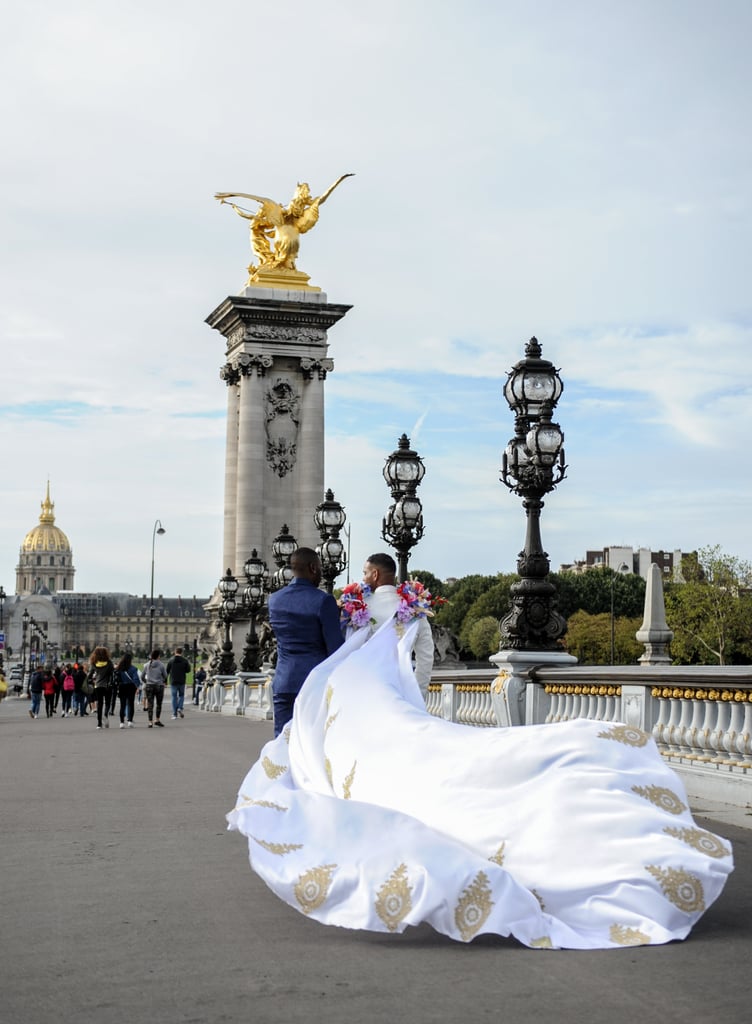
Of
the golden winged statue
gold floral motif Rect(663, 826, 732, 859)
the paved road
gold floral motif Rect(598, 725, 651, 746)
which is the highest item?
the golden winged statue

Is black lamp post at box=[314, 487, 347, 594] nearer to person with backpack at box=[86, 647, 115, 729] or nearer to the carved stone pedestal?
person with backpack at box=[86, 647, 115, 729]

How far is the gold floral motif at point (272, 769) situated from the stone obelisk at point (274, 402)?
2032 inches

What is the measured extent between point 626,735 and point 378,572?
2899 millimetres

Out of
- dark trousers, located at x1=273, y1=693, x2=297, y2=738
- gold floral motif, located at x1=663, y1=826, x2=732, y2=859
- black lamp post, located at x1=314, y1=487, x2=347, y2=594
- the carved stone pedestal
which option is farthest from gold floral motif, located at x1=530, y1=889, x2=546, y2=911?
the carved stone pedestal

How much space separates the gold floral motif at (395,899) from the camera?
23.5 feet

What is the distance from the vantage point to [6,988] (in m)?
6.39

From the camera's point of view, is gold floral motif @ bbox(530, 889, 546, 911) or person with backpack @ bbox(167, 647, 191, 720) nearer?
gold floral motif @ bbox(530, 889, 546, 911)

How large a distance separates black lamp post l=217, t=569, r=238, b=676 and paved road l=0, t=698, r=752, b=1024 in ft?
142

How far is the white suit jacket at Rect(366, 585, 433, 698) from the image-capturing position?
33.1 feet

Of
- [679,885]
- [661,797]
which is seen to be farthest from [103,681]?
[679,885]

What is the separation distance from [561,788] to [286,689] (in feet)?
11.3

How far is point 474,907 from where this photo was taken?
281 inches

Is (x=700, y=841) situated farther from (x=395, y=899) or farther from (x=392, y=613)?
(x=392, y=613)

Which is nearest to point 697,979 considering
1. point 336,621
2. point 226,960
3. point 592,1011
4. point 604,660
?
point 592,1011
